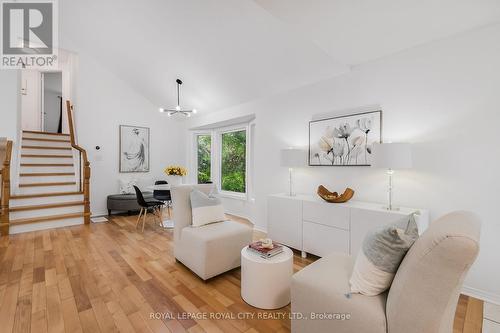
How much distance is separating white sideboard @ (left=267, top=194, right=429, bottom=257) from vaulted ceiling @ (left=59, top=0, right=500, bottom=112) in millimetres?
1773

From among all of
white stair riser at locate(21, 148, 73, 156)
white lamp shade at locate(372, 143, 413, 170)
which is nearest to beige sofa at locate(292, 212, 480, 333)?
white lamp shade at locate(372, 143, 413, 170)

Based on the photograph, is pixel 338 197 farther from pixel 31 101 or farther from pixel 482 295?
pixel 31 101

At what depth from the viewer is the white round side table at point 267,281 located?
190cm

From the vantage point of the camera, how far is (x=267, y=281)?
1.90 meters

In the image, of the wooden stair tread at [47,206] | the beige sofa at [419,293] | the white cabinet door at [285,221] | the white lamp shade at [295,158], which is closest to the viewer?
the beige sofa at [419,293]

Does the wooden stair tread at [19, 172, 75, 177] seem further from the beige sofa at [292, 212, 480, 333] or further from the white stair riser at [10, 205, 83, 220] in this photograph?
the beige sofa at [292, 212, 480, 333]

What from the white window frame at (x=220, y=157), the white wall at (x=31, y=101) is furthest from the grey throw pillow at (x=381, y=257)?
the white wall at (x=31, y=101)

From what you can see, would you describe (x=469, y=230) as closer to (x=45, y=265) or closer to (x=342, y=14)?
(x=342, y=14)

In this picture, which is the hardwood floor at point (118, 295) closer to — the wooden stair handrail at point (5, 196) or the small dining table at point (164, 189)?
the wooden stair handrail at point (5, 196)

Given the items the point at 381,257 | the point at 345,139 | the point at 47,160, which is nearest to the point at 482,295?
the point at 381,257

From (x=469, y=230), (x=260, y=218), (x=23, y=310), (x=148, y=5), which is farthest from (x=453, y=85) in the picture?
(x=23, y=310)

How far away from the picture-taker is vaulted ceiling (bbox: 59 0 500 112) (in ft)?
6.87

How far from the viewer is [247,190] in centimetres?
487

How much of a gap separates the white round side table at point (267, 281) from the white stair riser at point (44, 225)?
4.11 metres
